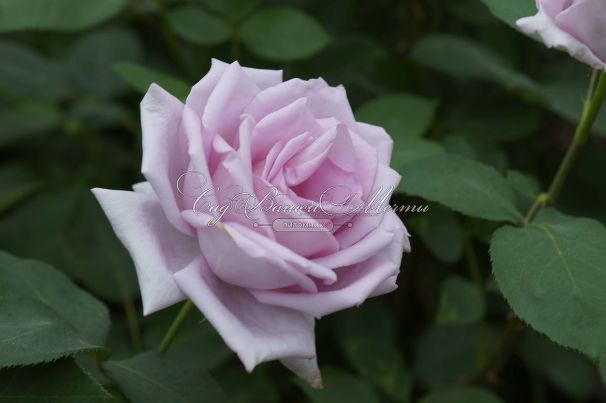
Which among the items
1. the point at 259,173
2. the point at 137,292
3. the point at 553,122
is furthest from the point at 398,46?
the point at 259,173

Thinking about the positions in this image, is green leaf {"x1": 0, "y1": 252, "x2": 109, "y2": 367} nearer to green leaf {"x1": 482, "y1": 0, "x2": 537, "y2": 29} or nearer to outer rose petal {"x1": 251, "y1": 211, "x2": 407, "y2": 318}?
outer rose petal {"x1": 251, "y1": 211, "x2": 407, "y2": 318}

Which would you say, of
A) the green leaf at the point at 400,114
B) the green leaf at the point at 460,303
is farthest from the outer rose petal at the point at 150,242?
the green leaf at the point at 460,303

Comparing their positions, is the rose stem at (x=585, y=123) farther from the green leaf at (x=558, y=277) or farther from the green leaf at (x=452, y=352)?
the green leaf at (x=452, y=352)

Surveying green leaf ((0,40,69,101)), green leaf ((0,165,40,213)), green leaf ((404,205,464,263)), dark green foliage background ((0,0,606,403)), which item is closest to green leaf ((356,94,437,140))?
dark green foliage background ((0,0,606,403))

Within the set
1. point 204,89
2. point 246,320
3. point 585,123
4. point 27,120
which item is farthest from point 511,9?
point 27,120

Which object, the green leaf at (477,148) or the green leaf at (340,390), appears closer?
the green leaf at (340,390)

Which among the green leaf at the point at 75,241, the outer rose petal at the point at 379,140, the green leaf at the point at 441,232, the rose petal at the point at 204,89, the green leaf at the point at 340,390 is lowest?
the green leaf at the point at 75,241
